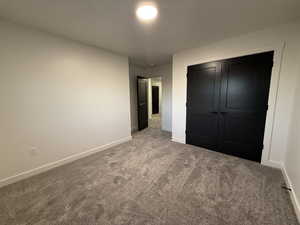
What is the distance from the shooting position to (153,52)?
3.19m

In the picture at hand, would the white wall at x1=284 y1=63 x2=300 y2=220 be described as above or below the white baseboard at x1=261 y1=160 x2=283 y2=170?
above

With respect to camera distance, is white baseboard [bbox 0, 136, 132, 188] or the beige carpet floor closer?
the beige carpet floor

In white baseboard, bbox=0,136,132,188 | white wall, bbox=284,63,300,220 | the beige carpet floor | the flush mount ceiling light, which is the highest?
the flush mount ceiling light

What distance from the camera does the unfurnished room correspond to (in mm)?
1503

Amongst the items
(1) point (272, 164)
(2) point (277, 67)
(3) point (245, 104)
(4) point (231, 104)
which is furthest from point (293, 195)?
(2) point (277, 67)

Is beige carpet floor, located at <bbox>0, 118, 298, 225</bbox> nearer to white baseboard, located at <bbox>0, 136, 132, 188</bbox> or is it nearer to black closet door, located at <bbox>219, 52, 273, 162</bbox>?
white baseboard, located at <bbox>0, 136, 132, 188</bbox>

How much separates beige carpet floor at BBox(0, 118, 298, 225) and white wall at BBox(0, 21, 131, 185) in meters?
0.43

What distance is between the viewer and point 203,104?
118 inches

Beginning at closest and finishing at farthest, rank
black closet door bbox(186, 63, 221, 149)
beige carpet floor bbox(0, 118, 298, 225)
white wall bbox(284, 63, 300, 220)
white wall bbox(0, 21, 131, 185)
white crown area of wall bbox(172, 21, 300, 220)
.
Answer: beige carpet floor bbox(0, 118, 298, 225), white wall bbox(284, 63, 300, 220), white wall bbox(0, 21, 131, 185), white crown area of wall bbox(172, 21, 300, 220), black closet door bbox(186, 63, 221, 149)

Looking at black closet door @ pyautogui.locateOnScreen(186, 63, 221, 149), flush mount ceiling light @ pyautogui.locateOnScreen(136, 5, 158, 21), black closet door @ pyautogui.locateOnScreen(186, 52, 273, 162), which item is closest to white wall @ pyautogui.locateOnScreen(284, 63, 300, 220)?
black closet door @ pyautogui.locateOnScreen(186, 52, 273, 162)

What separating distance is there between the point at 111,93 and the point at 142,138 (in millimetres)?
1654

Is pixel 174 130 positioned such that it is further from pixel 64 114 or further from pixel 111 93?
pixel 64 114

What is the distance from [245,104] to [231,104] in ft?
0.76

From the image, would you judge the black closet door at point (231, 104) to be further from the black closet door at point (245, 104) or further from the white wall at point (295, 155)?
the white wall at point (295, 155)
